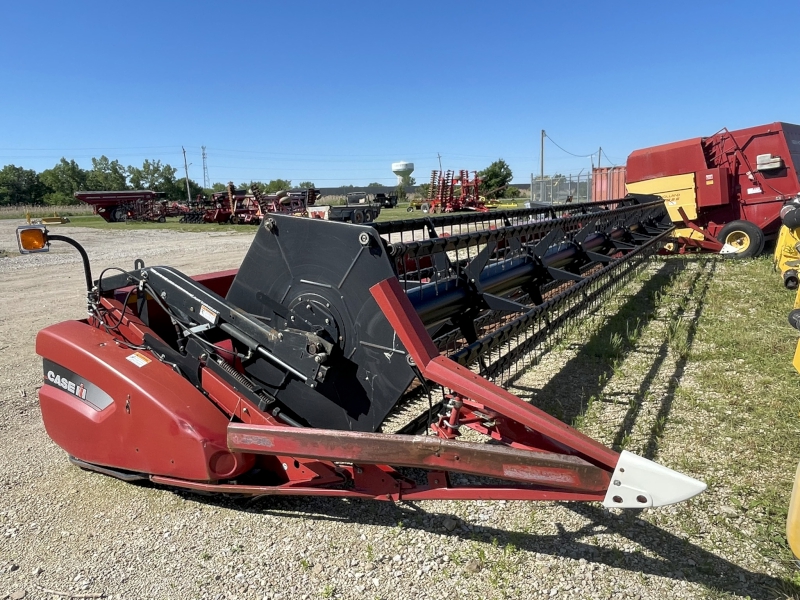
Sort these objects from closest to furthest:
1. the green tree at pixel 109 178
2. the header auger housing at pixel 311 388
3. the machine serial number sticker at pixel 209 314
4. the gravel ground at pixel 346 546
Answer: the header auger housing at pixel 311 388
the gravel ground at pixel 346 546
the machine serial number sticker at pixel 209 314
the green tree at pixel 109 178

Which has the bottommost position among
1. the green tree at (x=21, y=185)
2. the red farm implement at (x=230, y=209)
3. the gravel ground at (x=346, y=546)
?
the gravel ground at (x=346, y=546)

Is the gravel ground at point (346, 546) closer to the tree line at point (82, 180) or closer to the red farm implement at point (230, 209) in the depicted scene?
the red farm implement at point (230, 209)

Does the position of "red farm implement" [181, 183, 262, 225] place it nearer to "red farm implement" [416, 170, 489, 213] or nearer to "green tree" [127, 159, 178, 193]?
"red farm implement" [416, 170, 489, 213]

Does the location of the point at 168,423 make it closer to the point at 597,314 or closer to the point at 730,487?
the point at 730,487

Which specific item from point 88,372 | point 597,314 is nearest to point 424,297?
point 88,372

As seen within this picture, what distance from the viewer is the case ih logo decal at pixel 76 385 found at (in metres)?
2.78

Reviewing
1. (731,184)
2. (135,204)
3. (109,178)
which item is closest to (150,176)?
(109,178)

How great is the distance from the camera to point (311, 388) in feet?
8.51

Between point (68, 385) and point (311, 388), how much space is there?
1.39 metres

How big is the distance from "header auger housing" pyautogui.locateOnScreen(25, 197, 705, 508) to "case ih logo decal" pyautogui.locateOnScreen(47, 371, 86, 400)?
0.01 meters

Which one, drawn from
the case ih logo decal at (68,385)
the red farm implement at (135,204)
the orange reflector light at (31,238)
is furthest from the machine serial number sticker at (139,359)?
the red farm implement at (135,204)

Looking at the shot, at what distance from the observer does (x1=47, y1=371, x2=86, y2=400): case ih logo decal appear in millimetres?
2860

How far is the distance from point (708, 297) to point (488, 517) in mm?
5670

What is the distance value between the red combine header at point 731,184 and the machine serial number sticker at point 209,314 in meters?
9.61
